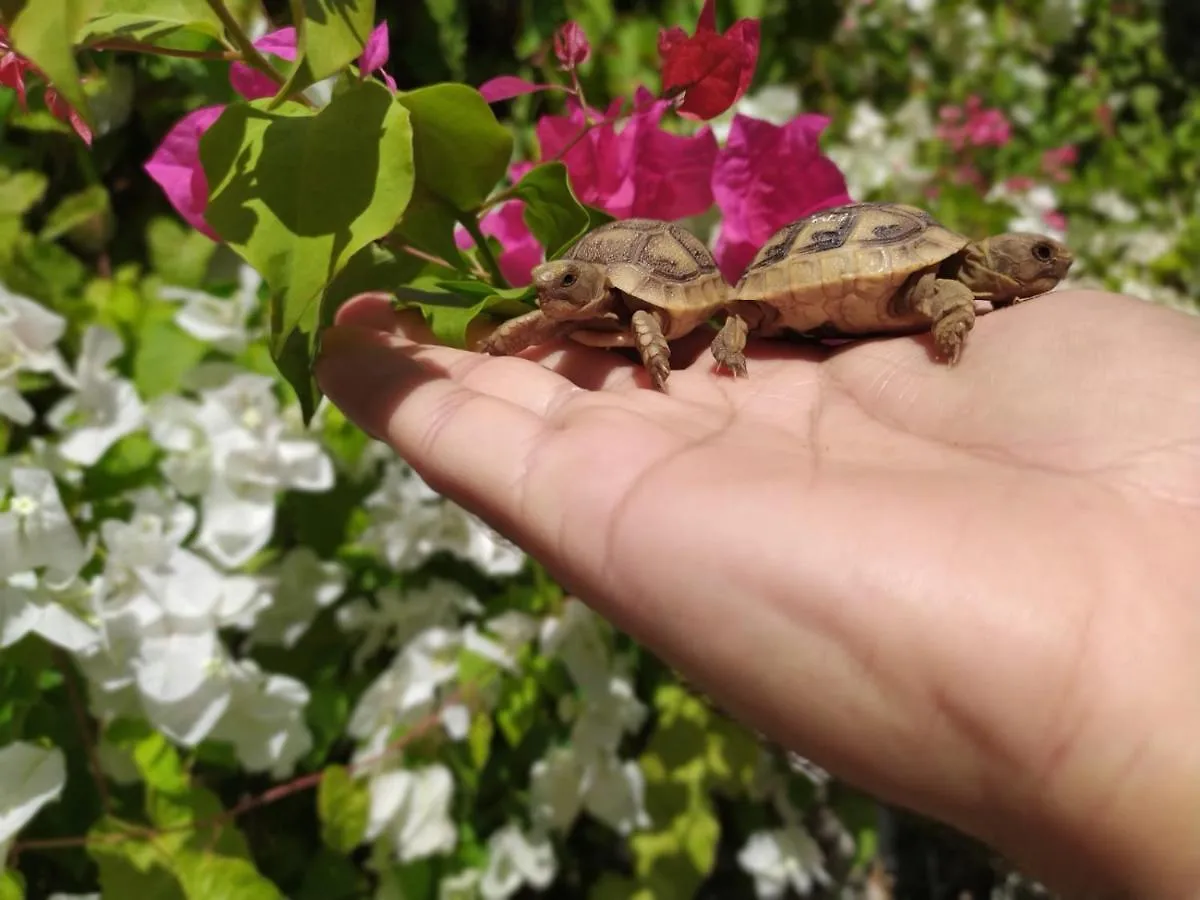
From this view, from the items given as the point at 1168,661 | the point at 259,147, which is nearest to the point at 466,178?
the point at 259,147

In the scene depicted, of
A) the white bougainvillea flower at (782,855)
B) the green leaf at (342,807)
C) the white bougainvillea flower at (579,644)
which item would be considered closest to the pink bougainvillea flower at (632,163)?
the white bougainvillea flower at (579,644)

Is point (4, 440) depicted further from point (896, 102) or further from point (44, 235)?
point (896, 102)

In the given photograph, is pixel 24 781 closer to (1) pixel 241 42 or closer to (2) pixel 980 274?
(1) pixel 241 42

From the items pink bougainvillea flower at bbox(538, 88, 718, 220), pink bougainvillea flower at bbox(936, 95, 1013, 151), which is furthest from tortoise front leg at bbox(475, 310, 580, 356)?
pink bougainvillea flower at bbox(936, 95, 1013, 151)

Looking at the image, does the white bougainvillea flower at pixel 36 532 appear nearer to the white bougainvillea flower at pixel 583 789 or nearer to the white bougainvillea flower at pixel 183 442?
the white bougainvillea flower at pixel 183 442

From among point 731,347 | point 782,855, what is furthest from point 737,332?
point 782,855

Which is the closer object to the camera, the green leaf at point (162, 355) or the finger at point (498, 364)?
the finger at point (498, 364)
